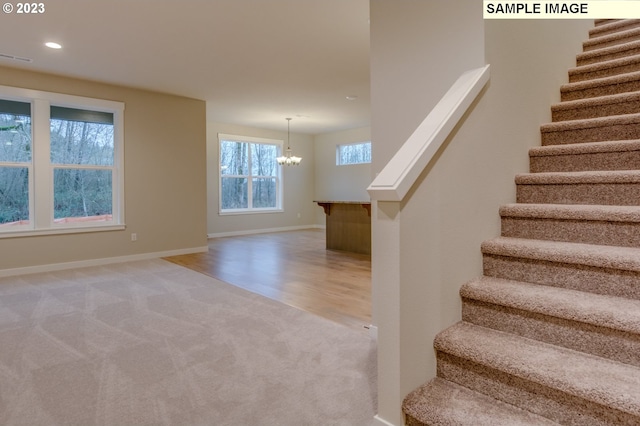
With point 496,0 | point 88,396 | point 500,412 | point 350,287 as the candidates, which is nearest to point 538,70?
point 496,0

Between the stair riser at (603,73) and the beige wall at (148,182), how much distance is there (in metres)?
5.53

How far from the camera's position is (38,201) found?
4.89 m

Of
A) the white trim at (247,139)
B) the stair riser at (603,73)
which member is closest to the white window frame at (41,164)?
the white trim at (247,139)

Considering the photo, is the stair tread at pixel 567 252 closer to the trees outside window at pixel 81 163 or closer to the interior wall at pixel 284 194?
the trees outside window at pixel 81 163

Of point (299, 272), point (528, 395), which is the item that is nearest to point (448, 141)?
point (528, 395)

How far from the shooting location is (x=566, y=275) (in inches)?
61.9

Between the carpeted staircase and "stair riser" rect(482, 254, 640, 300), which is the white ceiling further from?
"stair riser" rect(482, 254, 640, 300)

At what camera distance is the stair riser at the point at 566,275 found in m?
1.43

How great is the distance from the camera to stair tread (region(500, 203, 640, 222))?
5.23 ft

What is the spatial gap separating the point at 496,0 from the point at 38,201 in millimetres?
5645

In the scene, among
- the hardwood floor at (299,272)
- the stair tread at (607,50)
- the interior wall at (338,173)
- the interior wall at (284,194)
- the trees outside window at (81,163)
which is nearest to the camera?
the stair tread at (607,50)

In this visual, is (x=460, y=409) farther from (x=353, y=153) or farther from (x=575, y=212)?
(x=353, y=153)

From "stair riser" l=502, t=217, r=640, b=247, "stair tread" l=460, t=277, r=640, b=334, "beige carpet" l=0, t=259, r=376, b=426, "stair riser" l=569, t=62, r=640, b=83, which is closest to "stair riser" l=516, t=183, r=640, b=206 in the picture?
"stair riser" l=502, t=217, r=640, b=247

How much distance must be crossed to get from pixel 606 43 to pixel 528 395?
2.93m
